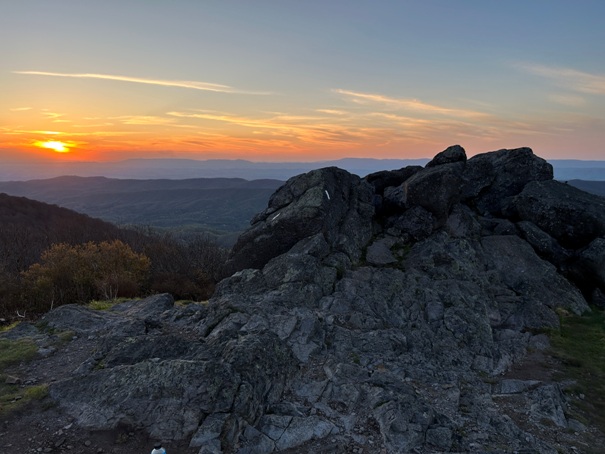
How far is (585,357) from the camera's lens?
21.8m

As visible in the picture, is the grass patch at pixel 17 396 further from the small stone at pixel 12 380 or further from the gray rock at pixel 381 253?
the gray rock at pixel 381 253

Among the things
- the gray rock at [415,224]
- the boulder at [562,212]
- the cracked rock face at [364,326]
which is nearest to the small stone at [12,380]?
the cracked rock face at [364,326]

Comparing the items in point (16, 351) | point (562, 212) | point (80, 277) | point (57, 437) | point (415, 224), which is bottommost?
point (80, 277)

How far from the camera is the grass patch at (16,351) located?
17323mm

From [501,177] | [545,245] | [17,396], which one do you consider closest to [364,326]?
[17,396]

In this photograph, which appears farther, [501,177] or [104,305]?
[501,177]

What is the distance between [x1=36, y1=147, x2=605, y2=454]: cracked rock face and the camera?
13773mm

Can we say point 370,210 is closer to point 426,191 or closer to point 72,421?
point 426,191

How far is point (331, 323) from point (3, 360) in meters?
14.7

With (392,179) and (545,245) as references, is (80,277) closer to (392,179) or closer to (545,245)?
(392,179)

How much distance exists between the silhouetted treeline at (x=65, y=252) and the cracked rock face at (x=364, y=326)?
8.62 m

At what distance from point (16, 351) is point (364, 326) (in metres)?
16.3

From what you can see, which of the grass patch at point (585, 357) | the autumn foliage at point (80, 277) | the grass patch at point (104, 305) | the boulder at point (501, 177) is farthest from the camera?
the boulder at point (501, 177)

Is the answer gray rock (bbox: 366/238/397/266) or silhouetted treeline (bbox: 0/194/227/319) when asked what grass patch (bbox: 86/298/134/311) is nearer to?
silhouetted treeline (bbox: 0/194/227/319)
